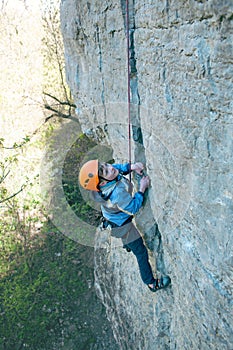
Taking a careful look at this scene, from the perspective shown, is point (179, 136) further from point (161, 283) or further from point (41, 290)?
point (41, 290)

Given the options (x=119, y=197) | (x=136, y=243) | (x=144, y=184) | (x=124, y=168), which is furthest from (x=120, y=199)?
(x=136, y=243)

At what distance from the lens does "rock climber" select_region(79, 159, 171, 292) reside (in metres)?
3.55

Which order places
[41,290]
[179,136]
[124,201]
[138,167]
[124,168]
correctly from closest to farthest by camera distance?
[179,136] < [124,201] < [138,167] < [124,168] < [41,290]

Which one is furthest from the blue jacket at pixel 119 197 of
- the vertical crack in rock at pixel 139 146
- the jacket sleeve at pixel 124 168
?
the vertical crack in rock at pixel 139 146

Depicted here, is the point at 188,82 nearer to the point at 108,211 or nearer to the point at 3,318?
the point at 108,211

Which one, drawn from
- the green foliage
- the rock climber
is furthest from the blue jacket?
the green foliage

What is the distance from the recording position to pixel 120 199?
11.9ft

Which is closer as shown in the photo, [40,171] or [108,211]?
[108,211]

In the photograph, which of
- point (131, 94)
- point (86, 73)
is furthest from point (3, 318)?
point (131, 94)

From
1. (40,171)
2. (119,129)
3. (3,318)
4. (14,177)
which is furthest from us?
(40,171)

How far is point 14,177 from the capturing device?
8.93m

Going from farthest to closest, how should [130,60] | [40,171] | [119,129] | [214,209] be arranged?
[40,171] < [119,129] < [130,60] < [214,209]

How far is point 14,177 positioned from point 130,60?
6.25m

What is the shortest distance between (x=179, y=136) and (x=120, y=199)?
1.21m
